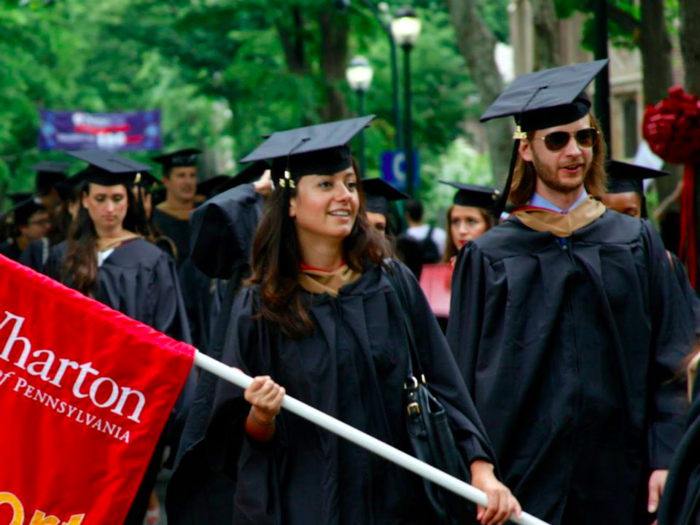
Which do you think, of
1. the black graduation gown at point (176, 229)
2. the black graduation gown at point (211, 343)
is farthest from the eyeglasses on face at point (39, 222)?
the black graduation gown at point (211, 343)

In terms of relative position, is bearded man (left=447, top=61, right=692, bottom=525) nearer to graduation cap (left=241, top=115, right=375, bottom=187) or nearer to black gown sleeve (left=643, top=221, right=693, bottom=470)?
black gown sleeve (left=643, top=221, right=693, bottom=470)

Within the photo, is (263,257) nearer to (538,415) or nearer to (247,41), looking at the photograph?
(538,415)

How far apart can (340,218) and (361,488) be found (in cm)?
90

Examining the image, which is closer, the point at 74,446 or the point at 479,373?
the point at 74,446

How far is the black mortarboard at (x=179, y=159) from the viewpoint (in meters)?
11.7

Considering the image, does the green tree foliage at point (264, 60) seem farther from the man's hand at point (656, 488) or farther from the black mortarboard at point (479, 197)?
the man's hand at point (656, 488)

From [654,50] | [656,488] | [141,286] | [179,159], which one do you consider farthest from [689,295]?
[654,50]

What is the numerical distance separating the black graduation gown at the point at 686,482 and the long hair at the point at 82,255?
5216mm

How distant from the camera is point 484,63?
15164 millimetres

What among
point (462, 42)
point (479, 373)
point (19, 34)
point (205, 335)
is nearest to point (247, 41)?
point (19, 34)

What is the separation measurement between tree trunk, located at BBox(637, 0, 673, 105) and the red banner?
806 centimetres

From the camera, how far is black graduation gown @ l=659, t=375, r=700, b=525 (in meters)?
3.46

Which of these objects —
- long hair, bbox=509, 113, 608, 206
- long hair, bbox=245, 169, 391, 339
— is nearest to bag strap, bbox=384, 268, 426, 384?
long hair, bbox=245, 169, 391, 339

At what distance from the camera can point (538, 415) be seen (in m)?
5.34
